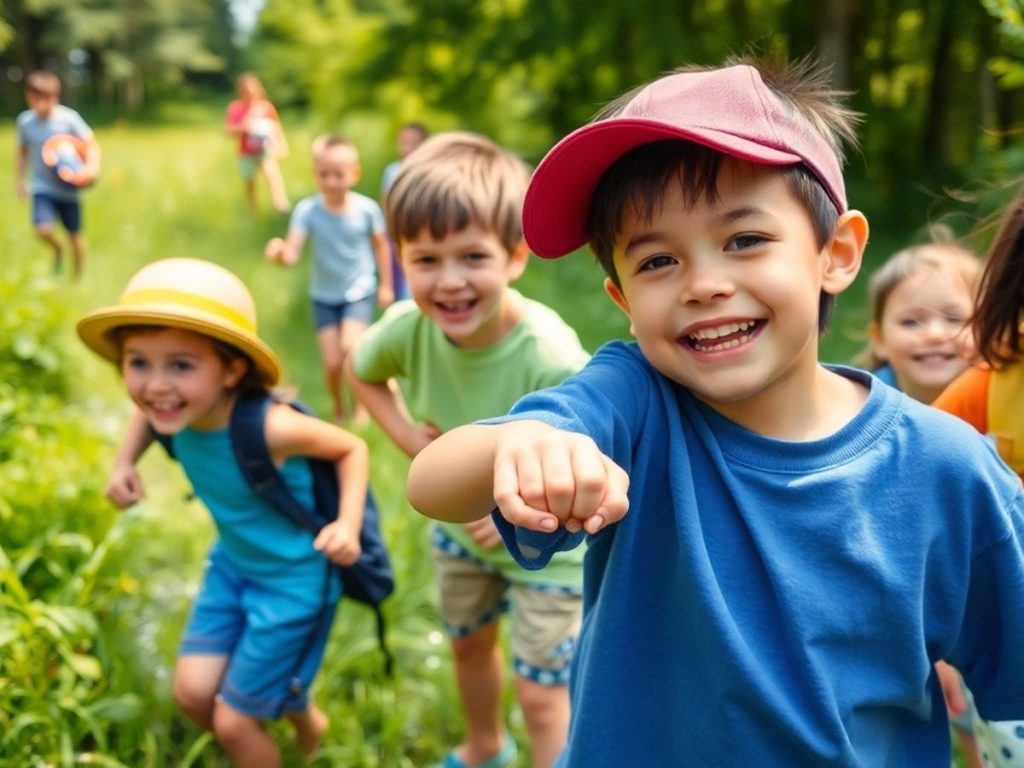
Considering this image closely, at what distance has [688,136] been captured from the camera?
1.33 meters

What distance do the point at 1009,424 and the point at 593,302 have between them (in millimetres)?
5855

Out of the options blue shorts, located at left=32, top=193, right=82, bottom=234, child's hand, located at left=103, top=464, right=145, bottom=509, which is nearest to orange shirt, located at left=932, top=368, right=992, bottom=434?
child's hand, located at left=103, top=464, right=145, bottom=509

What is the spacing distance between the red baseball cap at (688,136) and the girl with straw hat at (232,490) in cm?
130

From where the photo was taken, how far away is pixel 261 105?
1098 centimetres

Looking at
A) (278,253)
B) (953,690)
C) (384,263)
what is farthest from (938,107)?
(953,690)

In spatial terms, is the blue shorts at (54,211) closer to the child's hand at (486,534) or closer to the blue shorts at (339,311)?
the blue shorts at (339,311)

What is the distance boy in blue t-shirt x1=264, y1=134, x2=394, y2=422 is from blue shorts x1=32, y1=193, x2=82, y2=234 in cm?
295

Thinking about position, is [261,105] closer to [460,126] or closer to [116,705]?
[460,126]

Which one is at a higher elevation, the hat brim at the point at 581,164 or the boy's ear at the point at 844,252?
the hat brim at the point at 581,164

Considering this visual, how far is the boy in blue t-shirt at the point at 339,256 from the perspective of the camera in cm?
580

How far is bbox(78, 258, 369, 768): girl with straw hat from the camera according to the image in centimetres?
259

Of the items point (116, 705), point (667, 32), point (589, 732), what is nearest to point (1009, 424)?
point (589, 732)

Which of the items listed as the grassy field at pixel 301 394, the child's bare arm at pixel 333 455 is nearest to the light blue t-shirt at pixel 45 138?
the grassy field at pixel 301 394

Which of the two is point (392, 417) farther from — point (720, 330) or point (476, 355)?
point (720, 330)
